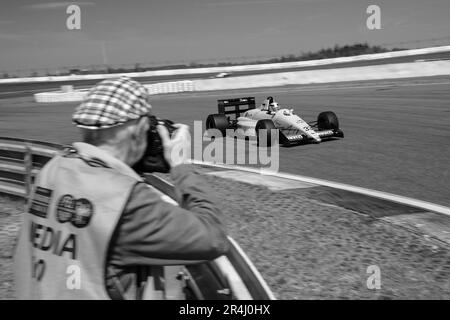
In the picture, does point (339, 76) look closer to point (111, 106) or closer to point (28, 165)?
point (28, 165)

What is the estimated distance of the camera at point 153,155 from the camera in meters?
1.85

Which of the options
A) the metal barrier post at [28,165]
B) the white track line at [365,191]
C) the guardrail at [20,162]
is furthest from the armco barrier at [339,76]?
the metal barrier post at [28,165]

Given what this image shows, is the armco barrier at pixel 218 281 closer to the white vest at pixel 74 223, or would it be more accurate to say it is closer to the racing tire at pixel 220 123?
the white vest at pixel 74 223

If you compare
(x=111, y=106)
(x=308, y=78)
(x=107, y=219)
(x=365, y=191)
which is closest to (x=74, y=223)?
(x=107, y=219)

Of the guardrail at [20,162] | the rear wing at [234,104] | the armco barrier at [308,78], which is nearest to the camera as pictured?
the guardrail at [20,162]

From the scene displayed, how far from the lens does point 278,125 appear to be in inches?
437

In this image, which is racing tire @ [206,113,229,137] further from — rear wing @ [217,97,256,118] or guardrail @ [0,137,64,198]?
guardrail @ [0,137,64,198]

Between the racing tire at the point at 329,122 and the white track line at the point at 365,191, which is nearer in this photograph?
the white track line at the point at 365,191

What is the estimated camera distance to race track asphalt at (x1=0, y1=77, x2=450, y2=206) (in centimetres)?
734

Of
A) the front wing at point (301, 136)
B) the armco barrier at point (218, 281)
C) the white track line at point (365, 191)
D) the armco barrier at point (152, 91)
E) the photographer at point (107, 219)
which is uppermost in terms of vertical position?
the armco barrier at point (152, 91)

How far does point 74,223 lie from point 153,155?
0.42m

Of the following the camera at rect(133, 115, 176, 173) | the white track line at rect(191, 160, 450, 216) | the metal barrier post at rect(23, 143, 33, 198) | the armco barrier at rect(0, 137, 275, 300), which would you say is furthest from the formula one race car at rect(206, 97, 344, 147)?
the camera at rect(133, 115, 176, 173)

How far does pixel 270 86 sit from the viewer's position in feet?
88.9

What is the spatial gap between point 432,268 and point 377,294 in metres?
0.69
